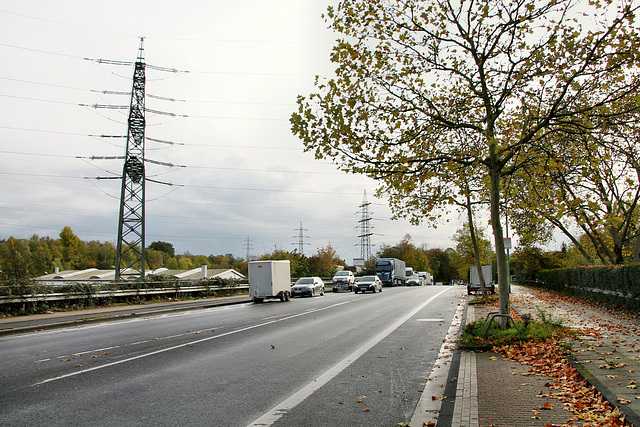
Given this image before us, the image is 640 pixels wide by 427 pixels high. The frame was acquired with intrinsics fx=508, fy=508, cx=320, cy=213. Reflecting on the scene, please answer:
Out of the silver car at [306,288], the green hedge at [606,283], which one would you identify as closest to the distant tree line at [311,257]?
the green hedge at [606,283]

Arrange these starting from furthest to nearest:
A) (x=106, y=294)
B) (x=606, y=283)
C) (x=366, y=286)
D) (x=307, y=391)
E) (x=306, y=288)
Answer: (x=366, y=286) → (x=306, y=288) → (x=106, y=294) → (x=606, y=283) → (x=307, y=391)

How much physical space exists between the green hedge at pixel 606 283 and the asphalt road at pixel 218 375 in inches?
304

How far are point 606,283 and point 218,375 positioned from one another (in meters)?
19.5

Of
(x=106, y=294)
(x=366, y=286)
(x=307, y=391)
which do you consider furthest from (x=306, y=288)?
(x=307, y=391)

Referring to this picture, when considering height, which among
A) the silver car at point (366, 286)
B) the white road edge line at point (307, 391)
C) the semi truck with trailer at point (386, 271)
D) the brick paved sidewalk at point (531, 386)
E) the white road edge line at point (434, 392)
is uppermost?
the semi truck with trailer at point (386, 271)

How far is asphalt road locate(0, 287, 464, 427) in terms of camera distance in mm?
6199

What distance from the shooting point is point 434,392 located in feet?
23.9

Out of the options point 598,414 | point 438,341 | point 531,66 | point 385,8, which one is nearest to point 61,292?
point 438,341

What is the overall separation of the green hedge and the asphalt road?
7.73 meters

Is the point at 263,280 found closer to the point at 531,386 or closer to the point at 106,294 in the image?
the point at 106,294

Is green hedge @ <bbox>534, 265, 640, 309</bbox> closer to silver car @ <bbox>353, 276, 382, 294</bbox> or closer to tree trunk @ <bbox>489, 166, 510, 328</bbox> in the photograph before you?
tree trunk @ <bbox>489, 166, 510, 328</bbox>

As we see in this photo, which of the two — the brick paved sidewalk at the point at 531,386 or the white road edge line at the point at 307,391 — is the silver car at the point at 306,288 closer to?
the white road edge line at the point at 307,391

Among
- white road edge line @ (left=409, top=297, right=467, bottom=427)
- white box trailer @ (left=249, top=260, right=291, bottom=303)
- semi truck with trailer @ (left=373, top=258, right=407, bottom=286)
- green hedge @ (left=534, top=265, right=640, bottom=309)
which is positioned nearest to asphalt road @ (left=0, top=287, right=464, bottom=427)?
white road edge line @ (left=409, top=297, right=467, bottom=427)

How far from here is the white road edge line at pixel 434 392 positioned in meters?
5.90
